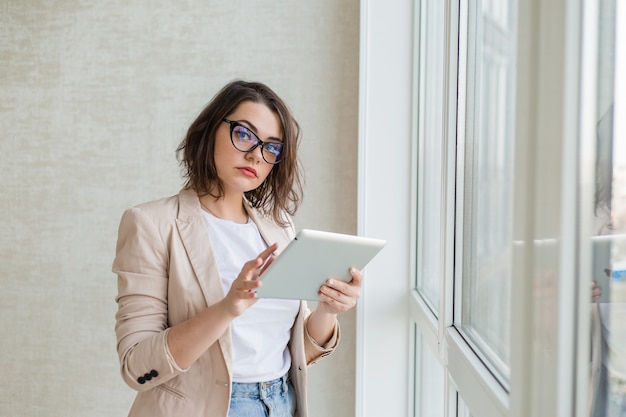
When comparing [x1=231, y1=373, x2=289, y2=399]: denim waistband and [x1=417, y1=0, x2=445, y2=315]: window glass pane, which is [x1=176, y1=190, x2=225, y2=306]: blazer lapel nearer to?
[x1=231, y1=373, x2=289, y2=399]: denim waistband

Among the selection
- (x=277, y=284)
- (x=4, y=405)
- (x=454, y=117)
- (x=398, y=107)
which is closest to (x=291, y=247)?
(x=277, y=284)

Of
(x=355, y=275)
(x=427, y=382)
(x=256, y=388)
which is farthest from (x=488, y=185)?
(x=427, y=382)

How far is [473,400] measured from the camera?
3.87 ft

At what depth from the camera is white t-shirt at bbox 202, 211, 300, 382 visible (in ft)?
4.92

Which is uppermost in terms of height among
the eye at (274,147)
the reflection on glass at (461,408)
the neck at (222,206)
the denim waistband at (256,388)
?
the eye at (274,147)

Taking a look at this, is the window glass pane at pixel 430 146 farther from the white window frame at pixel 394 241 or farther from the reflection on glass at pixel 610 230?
the reflection on glass at pixel 610 230

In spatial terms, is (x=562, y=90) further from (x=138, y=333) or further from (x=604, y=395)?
(x=138, y=333)

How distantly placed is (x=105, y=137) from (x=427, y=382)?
1.55 m

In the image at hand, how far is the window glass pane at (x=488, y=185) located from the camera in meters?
1.11

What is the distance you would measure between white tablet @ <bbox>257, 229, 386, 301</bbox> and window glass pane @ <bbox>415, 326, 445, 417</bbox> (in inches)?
25.0

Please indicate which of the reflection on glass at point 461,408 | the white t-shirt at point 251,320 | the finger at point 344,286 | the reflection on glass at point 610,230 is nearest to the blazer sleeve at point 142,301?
the white t-shirt at point 251,320

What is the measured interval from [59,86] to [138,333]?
1.57 meters

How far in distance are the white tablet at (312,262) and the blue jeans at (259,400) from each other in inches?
10.3

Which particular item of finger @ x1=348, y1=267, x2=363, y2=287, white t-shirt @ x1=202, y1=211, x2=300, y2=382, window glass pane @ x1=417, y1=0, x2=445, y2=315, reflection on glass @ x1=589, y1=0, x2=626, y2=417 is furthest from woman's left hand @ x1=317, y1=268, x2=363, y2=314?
reflection on glass @ x1=589, y1=0, x2=626, y2=417
